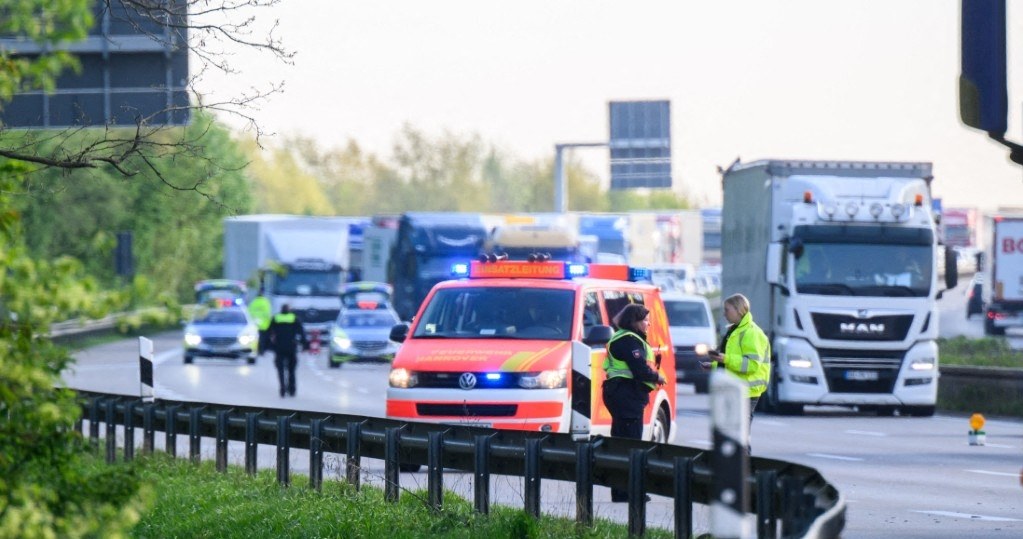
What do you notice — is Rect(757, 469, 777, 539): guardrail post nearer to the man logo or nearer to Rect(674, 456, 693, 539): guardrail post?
Rect(674, 456, 693, 539): guardrail post

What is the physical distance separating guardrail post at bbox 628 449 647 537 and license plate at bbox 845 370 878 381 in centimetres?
1605

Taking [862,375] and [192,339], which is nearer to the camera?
[862,375]

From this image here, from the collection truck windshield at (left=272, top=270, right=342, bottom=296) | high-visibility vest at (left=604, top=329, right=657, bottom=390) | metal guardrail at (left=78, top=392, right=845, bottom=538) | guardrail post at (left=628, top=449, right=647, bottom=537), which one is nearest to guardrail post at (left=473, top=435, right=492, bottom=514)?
metal guardrail at (left=78, top=392, right=845, bottom=538)

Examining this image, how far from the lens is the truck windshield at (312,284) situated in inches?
2291

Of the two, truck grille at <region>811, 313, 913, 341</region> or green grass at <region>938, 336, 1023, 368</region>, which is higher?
truck grille at <region>811, 313, 913, 341</region>

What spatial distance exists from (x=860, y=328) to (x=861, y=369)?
1.88 feet

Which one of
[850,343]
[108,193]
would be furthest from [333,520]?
[108,193]

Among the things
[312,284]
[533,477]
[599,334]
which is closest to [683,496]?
[533,477]

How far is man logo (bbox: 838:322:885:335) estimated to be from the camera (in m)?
26.3

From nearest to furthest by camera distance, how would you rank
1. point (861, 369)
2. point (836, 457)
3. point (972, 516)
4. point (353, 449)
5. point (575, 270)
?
point (353, 449)
point (972, 516)
point (575, 270)
point (836, 457)
point (861, 369)

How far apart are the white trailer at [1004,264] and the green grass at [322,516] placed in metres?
43.1

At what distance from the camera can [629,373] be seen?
13656 millimetres

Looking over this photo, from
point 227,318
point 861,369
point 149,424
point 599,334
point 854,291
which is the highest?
point 599,334

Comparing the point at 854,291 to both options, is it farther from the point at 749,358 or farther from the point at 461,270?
the point at 749,358
